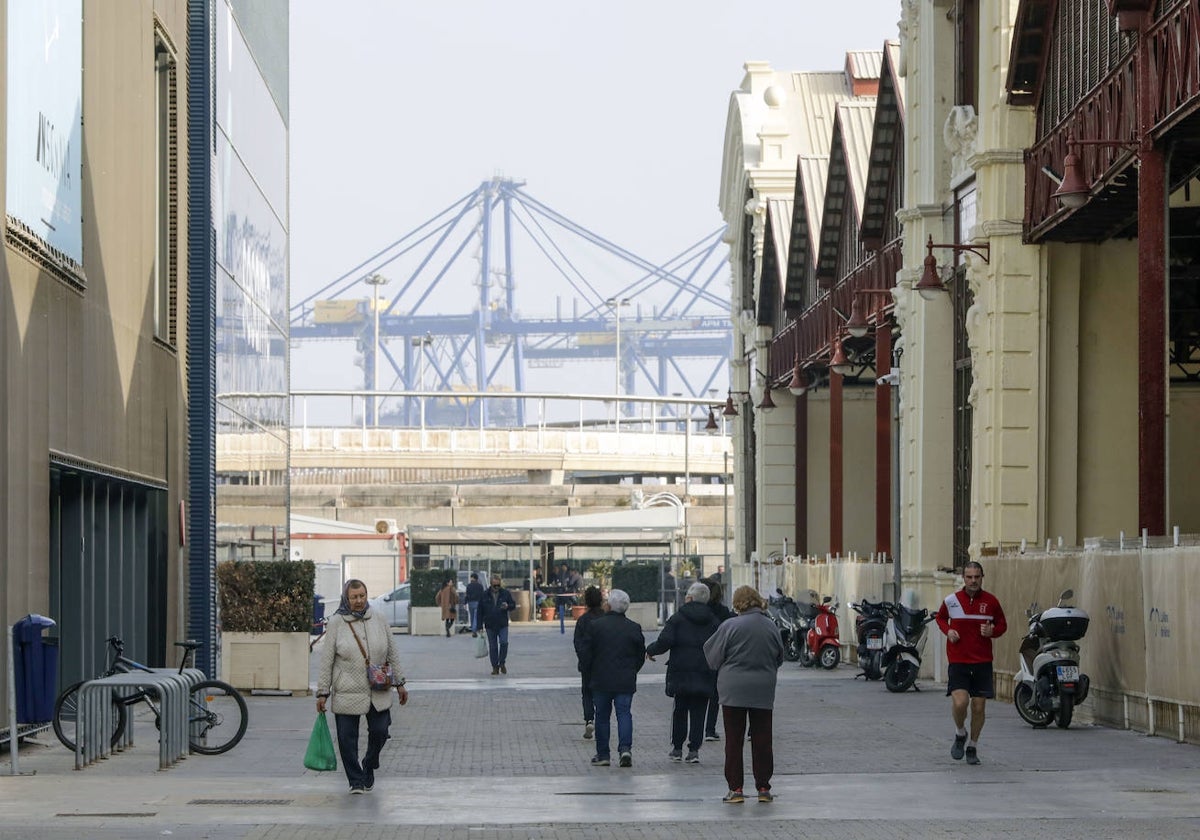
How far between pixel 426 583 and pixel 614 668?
120ft

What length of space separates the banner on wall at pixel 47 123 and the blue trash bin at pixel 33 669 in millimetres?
3322

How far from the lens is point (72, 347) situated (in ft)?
66.6

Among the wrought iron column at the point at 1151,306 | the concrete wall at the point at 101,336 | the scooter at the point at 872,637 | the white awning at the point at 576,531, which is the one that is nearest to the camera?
the concrete wall at the point at 101,336

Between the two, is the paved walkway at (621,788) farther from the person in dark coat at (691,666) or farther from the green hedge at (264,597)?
the green hedge at (264,597)

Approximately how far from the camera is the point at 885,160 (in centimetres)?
3697

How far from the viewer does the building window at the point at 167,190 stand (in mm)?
26984

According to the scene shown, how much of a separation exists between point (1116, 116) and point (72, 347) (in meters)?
10.9

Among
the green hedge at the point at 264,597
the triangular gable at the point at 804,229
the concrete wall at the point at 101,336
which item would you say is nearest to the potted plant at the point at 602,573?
the triangular gable at the point at 804,229

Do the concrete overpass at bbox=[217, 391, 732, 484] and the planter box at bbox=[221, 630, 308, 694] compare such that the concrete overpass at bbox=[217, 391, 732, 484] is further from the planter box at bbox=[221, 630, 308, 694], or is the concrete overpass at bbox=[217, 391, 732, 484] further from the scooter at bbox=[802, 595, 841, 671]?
the planter box at bbox=[221, 630, 308, 694]

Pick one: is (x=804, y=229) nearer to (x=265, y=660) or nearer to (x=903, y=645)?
(x=903, y=645)

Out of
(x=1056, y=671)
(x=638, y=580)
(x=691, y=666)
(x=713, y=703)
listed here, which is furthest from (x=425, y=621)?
(x=691, y=666)

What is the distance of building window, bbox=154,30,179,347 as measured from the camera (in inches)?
1062

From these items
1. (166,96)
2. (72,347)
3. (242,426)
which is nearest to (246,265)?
(242,426)

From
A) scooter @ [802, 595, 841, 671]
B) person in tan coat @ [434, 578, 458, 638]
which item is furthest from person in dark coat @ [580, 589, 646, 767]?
person in tan coat @ [434, 578, 458, 638]
